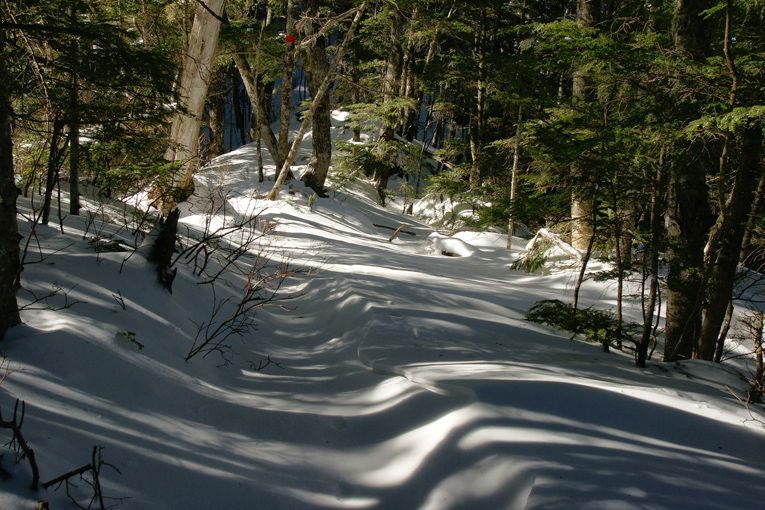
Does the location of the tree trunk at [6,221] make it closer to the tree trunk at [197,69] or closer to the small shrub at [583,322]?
the small shrub at [583,322]

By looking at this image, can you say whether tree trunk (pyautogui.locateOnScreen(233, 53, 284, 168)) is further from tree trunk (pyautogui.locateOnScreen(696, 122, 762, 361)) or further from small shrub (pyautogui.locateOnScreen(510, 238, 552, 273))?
tree trunk (pyautogui.locateOnScreen(696, 122, 762, 361))

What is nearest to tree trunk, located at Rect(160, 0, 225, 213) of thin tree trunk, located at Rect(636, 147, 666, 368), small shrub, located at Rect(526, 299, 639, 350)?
small shrub, located at Rect(526, 299, 639, 350)

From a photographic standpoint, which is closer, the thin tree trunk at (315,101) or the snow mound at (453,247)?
the snow mound at (453,247)

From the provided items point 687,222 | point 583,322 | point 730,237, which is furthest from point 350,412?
point 730,237

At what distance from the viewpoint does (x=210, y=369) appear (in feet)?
11.8

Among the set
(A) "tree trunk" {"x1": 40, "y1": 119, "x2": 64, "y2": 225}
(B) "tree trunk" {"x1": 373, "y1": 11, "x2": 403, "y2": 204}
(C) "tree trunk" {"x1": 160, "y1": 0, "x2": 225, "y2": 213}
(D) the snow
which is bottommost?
(D) the snow

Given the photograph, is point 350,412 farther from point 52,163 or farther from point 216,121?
point 216,121

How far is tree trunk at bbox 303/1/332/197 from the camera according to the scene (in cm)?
1334

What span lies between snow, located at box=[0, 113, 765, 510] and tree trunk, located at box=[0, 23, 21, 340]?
4.8 inches

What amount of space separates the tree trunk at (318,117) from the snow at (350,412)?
10269 millimetres

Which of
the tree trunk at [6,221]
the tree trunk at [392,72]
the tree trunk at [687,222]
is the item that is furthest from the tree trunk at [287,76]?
the tree trunk at [6,221]

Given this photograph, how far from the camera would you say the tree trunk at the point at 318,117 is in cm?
1334

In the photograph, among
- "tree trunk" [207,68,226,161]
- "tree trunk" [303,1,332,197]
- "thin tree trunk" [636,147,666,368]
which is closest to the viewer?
"thin tree trunk" [636,147,666,368]

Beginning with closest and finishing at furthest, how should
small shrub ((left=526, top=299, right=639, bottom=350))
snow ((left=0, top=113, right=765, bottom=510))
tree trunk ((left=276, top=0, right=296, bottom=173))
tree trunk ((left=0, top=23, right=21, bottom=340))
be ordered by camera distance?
1. snow ((left=0, top=113, right=765, bottom=510))
2. tree trunk ((left=0, top=23, right=21, bottom=340))
3. small shrub ((left=526, top=299, right=639, bottom=350))
4. tree trunk ((left=276, top=0, right=296, bottom=173))
